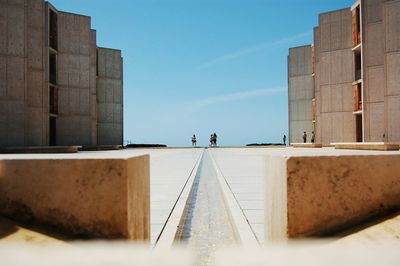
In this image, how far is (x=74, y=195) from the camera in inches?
142

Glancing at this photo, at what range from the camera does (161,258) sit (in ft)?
11.9

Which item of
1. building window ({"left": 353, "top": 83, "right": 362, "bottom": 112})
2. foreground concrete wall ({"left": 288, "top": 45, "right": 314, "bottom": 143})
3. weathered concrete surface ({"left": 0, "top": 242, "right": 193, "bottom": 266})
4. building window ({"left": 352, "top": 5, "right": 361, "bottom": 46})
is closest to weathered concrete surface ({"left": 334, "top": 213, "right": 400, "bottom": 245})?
weathered concrete surface ({"left": 0, "top": 242, "right": 193, "bottom": 266})

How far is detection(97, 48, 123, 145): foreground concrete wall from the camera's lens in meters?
38.6

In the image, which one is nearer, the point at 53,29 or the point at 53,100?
the point at 53,29

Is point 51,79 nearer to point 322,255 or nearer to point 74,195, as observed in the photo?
point 74,195

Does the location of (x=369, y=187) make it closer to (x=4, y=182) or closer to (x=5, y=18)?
(x=4, y=182)

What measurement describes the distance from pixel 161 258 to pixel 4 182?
1873mm

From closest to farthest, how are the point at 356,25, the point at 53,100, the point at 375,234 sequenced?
the point at 375,234 → the point at 356,25 → the point at 53,100

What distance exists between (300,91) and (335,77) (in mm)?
8951

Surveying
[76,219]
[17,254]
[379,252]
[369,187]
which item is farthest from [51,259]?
[369,187]

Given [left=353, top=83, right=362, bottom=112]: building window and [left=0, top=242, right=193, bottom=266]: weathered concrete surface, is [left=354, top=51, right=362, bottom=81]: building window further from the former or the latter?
[left=0, top=242, right=193, bottom=266]: weathered concrete surface

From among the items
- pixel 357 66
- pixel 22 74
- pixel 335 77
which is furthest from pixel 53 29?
pixel 357 66

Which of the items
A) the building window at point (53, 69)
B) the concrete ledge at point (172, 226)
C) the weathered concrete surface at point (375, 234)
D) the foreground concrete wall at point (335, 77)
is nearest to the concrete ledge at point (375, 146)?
the concrete ledge at point (172, 226)

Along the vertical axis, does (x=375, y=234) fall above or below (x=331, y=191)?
below
